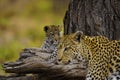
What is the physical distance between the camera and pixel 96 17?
1458cm

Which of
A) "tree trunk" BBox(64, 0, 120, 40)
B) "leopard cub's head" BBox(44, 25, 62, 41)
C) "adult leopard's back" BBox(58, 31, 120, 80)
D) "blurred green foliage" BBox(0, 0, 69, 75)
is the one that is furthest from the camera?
"blurred green foliage" BBox(0, 0, 69, 75)

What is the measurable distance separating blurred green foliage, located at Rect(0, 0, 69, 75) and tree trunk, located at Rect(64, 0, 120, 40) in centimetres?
879

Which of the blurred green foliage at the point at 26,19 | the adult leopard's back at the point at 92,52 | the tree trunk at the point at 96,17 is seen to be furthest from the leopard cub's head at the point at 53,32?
the blurred green foliage at the point at 26,19

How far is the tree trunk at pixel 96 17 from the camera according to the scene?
14.4 metres

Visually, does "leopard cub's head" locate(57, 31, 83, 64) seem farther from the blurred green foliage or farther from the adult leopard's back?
the blurred green foliage

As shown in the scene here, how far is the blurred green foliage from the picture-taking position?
2622 centimetres

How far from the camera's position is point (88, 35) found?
48.6ft

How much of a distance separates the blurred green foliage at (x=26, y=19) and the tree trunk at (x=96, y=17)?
28.8ft

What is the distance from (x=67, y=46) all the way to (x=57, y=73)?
0.60 meters

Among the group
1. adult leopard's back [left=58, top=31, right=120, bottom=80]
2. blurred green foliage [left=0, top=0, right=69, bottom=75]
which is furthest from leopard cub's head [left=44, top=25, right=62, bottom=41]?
blurred green foliage [left=0, top=0, right=69, bottom=75]

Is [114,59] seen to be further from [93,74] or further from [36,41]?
[36,41]

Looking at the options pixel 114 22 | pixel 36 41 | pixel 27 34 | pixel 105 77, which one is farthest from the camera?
pixel 27 34

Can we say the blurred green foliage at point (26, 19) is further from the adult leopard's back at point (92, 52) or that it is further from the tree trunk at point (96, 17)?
the adult leopard's back at point (92, 52)

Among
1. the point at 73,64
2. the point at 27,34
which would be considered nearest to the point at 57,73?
the point at 73,64
